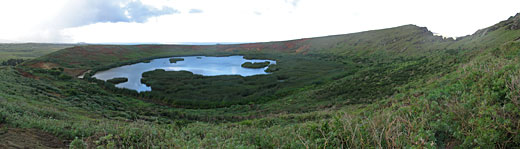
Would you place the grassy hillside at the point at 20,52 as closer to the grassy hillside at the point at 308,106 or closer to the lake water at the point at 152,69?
the grassy hillside at the point at 308,106

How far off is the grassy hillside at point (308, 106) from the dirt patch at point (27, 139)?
99 millimetres

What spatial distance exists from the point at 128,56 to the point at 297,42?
63.5 metres

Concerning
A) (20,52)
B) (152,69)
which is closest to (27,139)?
(152,69)

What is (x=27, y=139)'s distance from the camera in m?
5.18

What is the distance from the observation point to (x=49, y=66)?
43.3 meters

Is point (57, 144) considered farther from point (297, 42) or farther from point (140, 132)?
point (297, 42)

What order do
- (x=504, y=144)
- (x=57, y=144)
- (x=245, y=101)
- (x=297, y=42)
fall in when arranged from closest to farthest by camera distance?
(x=504, y=144)
(x=57, y=144)
(x=245, y=101)
(x=297, y=42)

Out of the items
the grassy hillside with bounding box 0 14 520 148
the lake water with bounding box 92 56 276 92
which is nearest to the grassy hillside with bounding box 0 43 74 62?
the grassy hillside with bounding box 0 14 520 148

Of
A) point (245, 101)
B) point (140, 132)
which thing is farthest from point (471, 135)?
point (245, 101)

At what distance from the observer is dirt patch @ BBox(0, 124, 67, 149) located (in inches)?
184

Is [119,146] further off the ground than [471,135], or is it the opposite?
[471,135]

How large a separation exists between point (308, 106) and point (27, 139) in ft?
51.2

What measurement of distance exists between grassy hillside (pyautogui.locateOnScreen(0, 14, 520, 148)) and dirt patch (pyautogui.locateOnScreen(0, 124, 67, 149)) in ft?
0.32

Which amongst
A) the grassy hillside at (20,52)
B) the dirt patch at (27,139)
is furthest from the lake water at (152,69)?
the dirt patch at (27,139)
